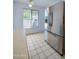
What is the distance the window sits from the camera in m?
8.80

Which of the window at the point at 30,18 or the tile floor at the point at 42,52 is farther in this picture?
the window at the point at 30,18

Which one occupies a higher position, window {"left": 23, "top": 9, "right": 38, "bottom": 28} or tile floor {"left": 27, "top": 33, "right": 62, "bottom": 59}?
window {"left": 23, "top": 9, "right": 38, "bottom": 28}

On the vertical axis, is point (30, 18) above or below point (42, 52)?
above

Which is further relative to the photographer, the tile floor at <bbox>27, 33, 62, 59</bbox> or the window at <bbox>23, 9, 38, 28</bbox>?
the window at <bbox>23, 9, 38, 28</bbox>

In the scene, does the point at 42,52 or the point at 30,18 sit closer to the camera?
the point at 42,52

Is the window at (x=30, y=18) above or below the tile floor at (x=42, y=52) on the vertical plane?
above

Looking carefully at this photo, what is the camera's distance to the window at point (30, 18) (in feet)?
28.9

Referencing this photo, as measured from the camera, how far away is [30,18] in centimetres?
905
